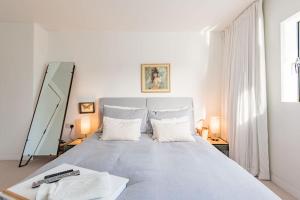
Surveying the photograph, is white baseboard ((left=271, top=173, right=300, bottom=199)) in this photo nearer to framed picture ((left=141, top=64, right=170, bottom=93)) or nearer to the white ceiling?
framed picture ((left=141, top=64, right=170, bottom=93))

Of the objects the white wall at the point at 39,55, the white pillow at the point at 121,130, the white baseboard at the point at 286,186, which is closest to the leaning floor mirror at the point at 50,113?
the white wall at the point at 39,55

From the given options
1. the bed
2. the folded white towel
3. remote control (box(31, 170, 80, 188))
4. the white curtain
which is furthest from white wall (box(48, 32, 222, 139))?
the folded white towel

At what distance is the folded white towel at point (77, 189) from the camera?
1036mm

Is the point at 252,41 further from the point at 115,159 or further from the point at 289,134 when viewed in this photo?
the point at 115,159

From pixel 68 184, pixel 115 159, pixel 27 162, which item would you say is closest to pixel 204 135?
pixel 115 159

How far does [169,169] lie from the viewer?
1513mm

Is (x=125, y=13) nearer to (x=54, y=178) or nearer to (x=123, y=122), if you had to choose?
(x=123, y=122)

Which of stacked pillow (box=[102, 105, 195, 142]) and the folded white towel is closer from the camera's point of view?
the folded white towel

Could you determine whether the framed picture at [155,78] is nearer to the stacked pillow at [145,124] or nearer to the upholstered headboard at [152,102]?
the upholstered headboard at [152,102]

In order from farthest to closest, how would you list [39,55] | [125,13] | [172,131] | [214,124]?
[39,55]
[214,124]
[125,13]
[172,131]

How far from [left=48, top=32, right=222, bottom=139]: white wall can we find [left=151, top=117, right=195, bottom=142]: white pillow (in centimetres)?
88

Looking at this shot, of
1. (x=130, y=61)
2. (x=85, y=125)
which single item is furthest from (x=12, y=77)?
(x=130, y=61)

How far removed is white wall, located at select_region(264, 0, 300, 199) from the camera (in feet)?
6.71

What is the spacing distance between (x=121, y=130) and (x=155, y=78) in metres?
1.27
